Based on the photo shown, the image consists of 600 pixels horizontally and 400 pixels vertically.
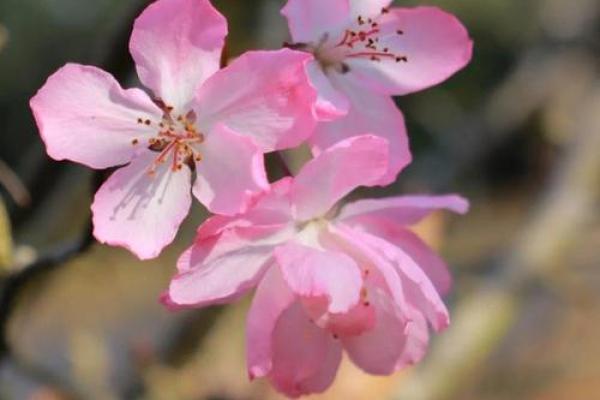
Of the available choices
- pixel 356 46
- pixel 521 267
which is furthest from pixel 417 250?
pixel 521 267

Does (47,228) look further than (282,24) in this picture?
No

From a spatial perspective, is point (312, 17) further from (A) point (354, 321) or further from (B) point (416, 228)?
(B) point (416, 228)

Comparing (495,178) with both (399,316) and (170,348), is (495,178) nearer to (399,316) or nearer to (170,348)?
(170,348)

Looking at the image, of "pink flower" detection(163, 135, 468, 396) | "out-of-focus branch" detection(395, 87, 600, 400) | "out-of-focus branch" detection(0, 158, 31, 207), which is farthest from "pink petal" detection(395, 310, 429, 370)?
"out-of-focus branch" detection(395, 87, 600, 400)

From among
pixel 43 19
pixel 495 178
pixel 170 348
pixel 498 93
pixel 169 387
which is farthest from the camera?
pixel 495 178

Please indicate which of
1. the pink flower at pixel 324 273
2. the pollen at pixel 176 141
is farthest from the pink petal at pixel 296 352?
the pollen at pixel 176 141

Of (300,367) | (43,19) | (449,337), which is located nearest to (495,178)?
(43,19)
